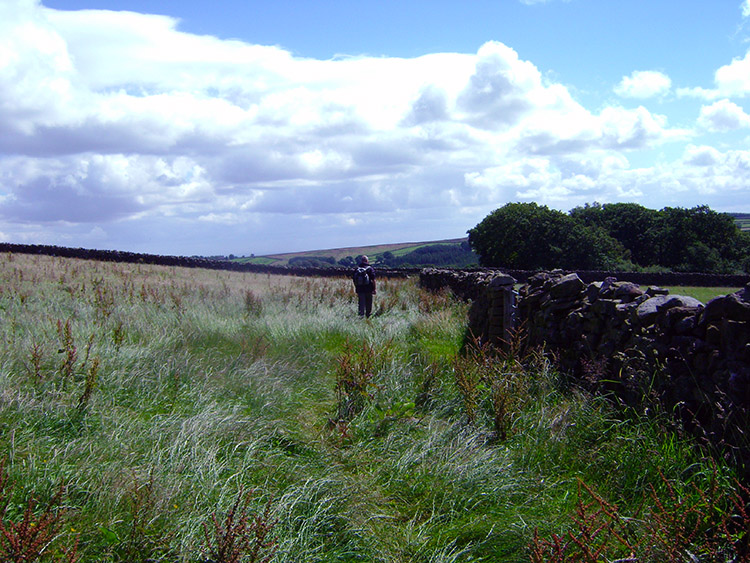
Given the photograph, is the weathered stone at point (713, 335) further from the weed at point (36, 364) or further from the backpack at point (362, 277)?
the backpack at point (362, 277)

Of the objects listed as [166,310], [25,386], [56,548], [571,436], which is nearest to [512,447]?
[571,436]

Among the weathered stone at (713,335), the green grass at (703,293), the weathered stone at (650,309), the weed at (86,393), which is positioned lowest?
the green grass at (703,293)

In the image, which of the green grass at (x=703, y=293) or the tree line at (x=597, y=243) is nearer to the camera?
the green grass at (x=703, y=293)

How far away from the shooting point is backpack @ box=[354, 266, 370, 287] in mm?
13750

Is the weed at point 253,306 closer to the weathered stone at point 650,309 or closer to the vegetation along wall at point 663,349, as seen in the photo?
the vegetation along wall at point 663,349

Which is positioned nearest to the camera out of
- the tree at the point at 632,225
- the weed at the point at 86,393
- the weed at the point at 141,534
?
the weed at the point at 141,534

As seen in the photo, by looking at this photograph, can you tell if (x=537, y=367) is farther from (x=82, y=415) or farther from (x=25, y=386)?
(x=25, y=386)

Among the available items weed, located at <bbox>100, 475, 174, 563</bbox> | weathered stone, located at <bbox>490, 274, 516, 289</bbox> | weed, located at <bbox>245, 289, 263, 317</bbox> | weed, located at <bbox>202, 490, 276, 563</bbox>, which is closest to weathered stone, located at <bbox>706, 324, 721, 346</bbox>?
weed, located at <bbox>202, 490, 276, 563</bbox>

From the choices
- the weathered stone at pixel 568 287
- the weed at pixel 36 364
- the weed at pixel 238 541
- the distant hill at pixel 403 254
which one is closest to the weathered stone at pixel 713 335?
the weathered stone at pixel 568 287

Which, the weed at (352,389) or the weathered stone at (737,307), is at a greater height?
the weathered stone at (737,307)

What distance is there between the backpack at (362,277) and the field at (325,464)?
594 cm

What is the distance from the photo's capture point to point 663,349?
5090mm

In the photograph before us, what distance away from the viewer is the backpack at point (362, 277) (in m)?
13.8

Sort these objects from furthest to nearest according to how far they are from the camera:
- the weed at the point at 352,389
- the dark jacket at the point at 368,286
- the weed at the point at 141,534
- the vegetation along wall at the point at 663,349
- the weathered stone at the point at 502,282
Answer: the dark jacket at the point at 368,286 → the weathered stone at the point at 502,282 → the weed at the point at 352,389 → the vegetation along wall at the point at 663,349 → the weed at the point at 141,534
